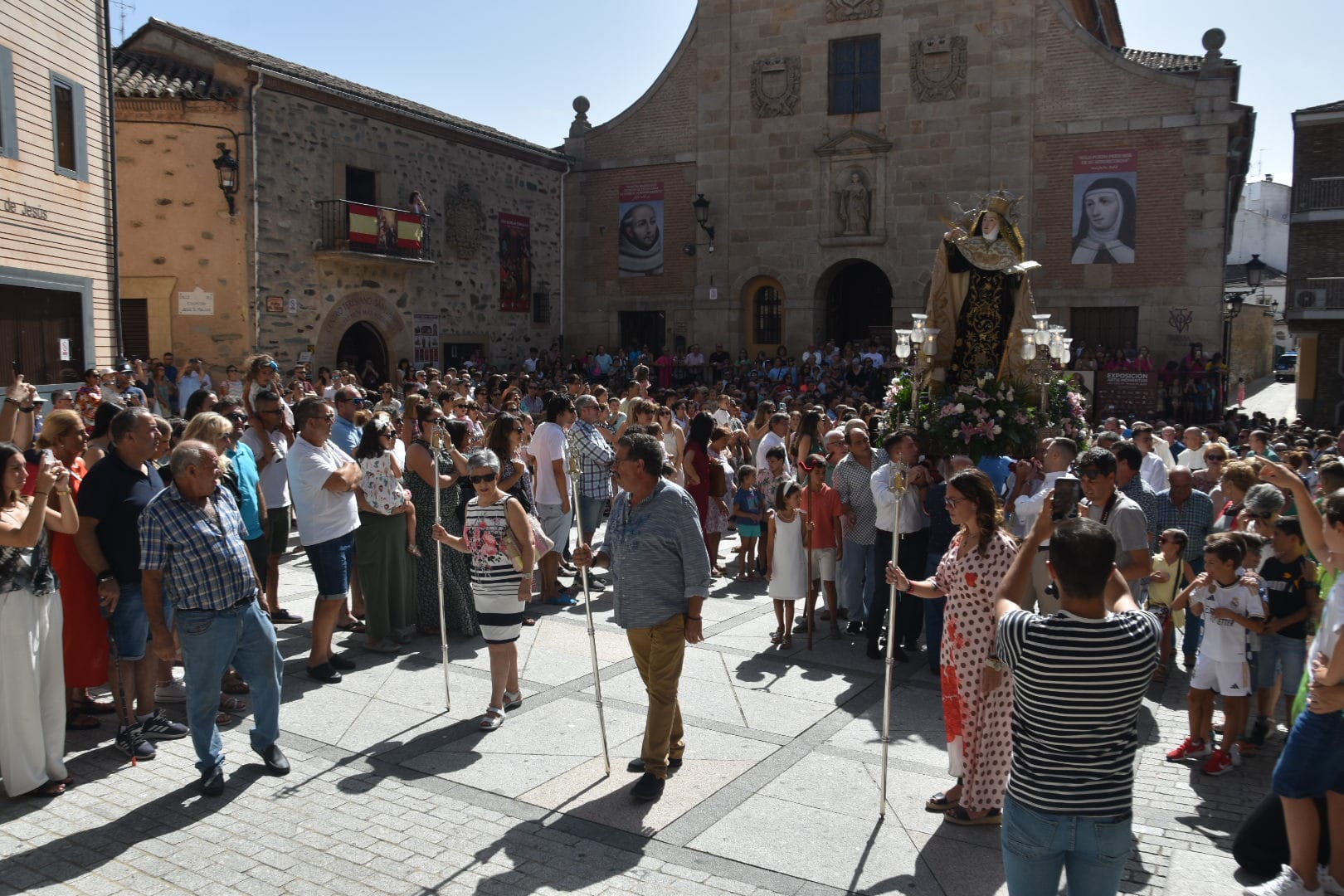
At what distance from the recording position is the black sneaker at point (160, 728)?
6.52 m

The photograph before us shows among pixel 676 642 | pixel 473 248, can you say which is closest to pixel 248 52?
pixel 473 248

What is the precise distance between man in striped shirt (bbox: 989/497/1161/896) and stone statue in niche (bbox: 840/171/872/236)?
81.7ft

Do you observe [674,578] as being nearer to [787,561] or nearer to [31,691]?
[787,561]

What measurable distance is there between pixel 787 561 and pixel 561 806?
3677 millimetres

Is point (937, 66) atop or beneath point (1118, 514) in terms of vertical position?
atop

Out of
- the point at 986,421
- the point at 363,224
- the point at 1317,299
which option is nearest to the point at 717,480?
the point at 986,421

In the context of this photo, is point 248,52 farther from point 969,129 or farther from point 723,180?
point 969,129

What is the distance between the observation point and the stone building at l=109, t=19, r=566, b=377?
67.7ft

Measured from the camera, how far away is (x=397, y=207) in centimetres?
2481

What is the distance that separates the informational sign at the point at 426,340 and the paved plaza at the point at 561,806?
734 inches

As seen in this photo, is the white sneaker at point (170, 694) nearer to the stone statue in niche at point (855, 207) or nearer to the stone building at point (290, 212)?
the stone building at point (290, 212)

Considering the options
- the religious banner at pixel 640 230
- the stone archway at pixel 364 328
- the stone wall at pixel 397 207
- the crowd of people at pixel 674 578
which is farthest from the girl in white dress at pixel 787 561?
the religious banner at pixel 640 230

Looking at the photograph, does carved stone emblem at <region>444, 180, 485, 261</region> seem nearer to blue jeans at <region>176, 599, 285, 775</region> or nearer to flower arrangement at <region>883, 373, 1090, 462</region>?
flower arrangement at <region>883, 373, 1090, 462</region>

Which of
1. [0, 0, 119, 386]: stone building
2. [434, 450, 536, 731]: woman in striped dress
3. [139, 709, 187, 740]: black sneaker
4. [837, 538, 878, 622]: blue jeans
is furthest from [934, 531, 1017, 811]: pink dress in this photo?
[0, 0, 119, 386]: stone building
